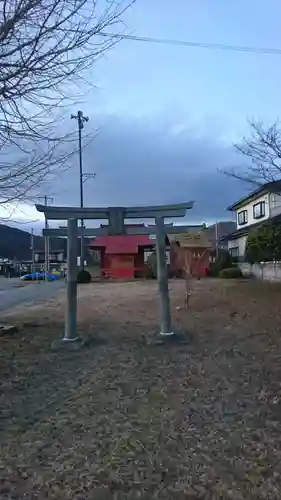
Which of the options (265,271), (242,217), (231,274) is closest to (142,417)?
(265,271)

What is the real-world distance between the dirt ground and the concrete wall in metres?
15.9


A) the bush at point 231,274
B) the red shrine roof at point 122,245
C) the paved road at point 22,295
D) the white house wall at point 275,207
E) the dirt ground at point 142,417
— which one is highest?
the white house wall at point 275,207

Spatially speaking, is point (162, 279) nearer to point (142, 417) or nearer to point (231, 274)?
point (142, 417)

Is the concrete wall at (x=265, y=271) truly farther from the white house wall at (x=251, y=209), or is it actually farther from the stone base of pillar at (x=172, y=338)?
the stone base of pillar at (x=172, y=338)

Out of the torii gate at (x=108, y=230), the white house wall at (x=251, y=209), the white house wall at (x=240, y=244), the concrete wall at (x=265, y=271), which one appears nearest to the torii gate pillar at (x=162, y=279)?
the torii gate at (x=108, y=230)

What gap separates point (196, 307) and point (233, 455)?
9.03 meters

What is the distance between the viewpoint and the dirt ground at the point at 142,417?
117 inches

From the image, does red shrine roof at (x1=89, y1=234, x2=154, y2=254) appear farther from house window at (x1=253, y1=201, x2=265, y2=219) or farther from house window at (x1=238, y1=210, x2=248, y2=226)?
house window at (x1=238, y1=210, x2=248, y2=226)

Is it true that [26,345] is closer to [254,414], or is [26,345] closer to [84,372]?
[84,372]

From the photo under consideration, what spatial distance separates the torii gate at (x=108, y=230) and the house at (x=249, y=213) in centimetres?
1854

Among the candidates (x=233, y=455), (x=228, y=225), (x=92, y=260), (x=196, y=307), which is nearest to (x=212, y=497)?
(x=233, y=455)

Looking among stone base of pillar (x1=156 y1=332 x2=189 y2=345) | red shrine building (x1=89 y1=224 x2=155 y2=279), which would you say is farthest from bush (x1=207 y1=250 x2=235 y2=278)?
stone base of pillar (x1=156 y1=332 x2=189 y2=345)

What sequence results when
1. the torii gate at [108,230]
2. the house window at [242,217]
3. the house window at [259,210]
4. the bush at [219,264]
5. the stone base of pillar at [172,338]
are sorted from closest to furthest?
the stone base of pillar at [172,338]
the torii gate at [108,230]
the house window at [259,210]
the bush at [219,264]
the house window at [242,217]

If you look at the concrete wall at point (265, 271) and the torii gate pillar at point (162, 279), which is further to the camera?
the concrete wall at point (265, 271)
